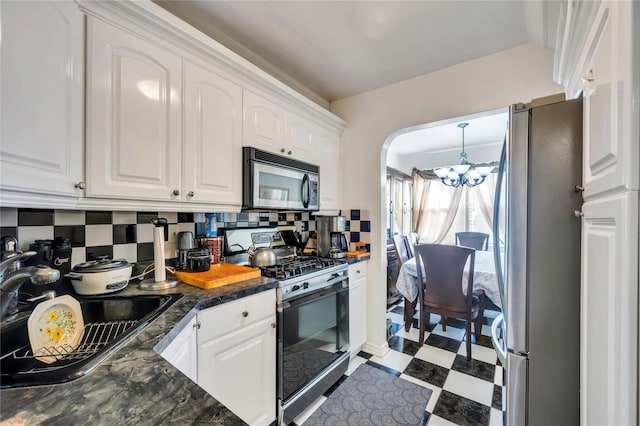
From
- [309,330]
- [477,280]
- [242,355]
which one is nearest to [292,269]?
[309,330]

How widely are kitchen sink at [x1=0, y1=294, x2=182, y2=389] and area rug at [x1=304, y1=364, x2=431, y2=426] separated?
1189 millimetres

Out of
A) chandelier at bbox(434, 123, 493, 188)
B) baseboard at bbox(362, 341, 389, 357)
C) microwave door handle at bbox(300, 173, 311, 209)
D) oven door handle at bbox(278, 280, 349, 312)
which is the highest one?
chandelier at bbox(434, 123, 493, 188)

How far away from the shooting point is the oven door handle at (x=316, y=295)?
4.74 feet

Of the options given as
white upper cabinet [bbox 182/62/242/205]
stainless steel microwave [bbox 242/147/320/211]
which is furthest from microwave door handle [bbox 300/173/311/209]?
white upper cabinet [bbox 182/62/242/205]

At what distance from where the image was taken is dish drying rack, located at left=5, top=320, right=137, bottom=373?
0.63 metres

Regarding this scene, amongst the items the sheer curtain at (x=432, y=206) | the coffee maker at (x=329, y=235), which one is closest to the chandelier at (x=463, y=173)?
the sheer curtain at (x=432, y=206)

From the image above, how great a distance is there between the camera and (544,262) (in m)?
0.88

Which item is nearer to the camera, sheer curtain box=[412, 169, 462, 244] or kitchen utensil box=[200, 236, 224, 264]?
kitchen utensil box=[200, 236, 224, 264]

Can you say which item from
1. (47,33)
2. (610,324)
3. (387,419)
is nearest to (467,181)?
(387,419)

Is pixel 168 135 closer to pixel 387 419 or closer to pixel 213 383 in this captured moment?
pixel 213 383

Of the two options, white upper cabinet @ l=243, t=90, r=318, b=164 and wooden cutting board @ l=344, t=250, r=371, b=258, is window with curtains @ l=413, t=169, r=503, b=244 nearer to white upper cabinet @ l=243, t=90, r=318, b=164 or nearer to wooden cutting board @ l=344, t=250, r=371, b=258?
wooden cutting board @ l=344, t=250, r=371, b=258

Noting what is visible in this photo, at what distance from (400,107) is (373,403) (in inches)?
89.9

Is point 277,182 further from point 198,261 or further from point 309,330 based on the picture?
point 309,330

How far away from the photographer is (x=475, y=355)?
2.23 metres
